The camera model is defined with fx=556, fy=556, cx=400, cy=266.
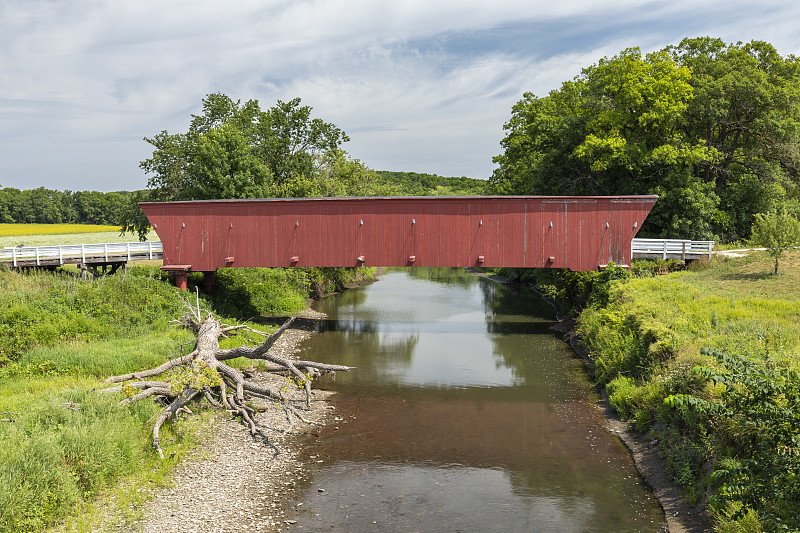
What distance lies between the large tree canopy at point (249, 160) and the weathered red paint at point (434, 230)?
10.9m

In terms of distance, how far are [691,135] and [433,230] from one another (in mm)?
17235

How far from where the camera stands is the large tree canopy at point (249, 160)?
34469 millimetres

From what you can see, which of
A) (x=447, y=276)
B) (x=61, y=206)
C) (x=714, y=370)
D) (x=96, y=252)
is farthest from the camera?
(x=61, y=206)

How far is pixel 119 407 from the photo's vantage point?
1128 centimetres

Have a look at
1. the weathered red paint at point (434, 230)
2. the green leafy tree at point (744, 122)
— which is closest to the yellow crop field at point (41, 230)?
the weathered red paint at point (434, 230)

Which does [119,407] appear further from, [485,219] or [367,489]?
[485,219]

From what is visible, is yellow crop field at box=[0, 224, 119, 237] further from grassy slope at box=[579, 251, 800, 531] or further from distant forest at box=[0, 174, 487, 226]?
grassy slope at box=[579, 251, 800, 531]

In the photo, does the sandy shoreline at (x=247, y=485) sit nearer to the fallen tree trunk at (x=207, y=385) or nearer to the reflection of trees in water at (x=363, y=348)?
the fallen tree trunk at (x=207, y=385)

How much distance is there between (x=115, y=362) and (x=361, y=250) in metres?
11.1

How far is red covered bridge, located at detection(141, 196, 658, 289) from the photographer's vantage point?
22984 mm

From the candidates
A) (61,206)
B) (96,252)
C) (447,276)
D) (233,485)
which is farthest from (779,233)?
(61,206)

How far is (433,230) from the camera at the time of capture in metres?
23.2

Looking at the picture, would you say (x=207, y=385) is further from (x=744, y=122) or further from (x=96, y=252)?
(x=744, y=122)

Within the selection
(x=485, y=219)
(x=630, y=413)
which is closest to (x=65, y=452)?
(x=630, y=413)
